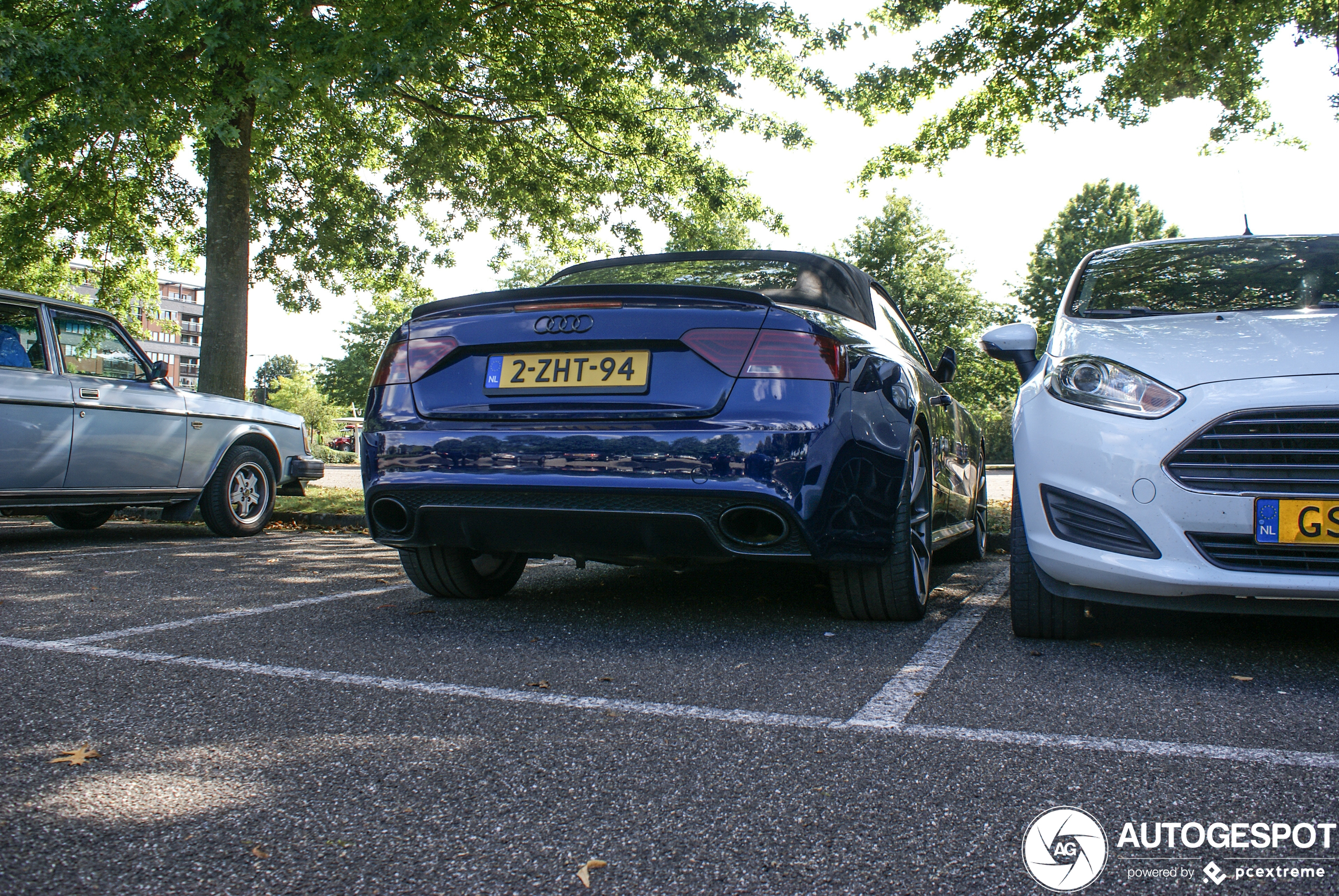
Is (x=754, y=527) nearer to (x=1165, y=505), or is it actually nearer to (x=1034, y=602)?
(x=1034, y=602)

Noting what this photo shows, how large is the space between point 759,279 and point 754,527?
3.56 ft

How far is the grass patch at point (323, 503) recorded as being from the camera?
29.8 ft

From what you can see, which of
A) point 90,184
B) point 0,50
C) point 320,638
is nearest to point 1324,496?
point 320,638

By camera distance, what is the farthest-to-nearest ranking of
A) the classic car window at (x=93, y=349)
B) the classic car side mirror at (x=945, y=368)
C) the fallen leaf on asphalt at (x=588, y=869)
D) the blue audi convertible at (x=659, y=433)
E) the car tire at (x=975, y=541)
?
the classic car window at (x=93, y=349) < the car tire at (x=975, y=541) < the classic car side mirror at (x=945, y=368) < the blue audi convertible at (x=659, y=433) < the fallen leaf on asphalt at (x=588, y=869)

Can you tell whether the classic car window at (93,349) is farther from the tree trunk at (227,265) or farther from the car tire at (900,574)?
the car tire at (900,574)

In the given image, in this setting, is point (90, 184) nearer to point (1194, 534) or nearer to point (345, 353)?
point (1194, 534)

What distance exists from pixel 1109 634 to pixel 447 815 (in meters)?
2.65

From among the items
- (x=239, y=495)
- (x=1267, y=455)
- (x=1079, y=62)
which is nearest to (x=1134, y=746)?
(x=1267, y=455)

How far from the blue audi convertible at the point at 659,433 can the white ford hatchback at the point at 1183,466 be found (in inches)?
20.0

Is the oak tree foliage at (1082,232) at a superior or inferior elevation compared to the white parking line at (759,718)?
superior

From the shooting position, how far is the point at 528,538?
342 cm

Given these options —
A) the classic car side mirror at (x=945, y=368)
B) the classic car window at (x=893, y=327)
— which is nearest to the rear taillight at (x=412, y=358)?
the classic car window at (x=893, y=327)

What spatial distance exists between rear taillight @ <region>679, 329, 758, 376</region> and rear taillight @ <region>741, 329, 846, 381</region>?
0.03 meters

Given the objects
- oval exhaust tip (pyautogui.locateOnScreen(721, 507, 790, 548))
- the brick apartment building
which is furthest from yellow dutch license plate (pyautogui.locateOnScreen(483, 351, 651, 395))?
the brick apartment building
